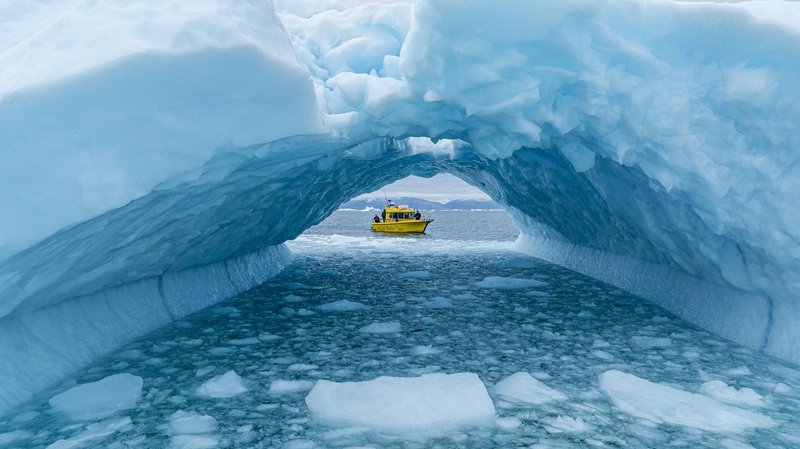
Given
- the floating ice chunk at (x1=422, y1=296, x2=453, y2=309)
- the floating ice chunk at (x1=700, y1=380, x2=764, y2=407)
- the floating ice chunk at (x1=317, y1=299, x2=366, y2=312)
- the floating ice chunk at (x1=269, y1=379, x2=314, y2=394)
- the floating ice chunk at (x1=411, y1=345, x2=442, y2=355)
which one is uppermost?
the floating ice chunk at (x1=700, y1=380, x2=764, y2=407)

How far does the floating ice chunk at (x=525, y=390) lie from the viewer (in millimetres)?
3398

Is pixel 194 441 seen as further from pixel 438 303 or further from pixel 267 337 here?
pixel 438 303

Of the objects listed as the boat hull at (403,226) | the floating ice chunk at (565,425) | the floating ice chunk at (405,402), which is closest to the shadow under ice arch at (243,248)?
the floating ice chunk at (405,402)

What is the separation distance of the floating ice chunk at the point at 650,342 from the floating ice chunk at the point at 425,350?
1.62 m

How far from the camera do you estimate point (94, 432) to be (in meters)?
2.93

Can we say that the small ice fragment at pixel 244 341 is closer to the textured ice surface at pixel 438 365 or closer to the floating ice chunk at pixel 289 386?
the textured ice surface at pixel 438 365

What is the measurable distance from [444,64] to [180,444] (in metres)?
2.93

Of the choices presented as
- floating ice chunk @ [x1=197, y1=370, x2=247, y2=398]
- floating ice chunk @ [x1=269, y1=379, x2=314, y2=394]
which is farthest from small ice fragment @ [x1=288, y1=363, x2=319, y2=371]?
floating ice chunk @ [x1=197, y1=370, x2=247, y2=398]

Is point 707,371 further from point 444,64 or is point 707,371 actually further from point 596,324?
point 444,64

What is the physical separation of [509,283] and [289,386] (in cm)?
493

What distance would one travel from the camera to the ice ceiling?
301cm

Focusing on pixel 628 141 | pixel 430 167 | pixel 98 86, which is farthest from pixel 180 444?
pixel 430 167

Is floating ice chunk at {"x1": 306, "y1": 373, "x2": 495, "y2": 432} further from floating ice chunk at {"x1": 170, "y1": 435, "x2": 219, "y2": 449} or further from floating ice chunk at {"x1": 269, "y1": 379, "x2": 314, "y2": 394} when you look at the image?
floating ice chunk at {"x1": 170, "y1": 435, "x2": 219, "y2": 449}

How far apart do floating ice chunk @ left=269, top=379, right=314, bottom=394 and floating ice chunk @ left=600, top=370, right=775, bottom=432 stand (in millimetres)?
1816
